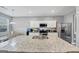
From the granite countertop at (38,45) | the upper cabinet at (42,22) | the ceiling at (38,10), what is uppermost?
the ceiling at (38,10)

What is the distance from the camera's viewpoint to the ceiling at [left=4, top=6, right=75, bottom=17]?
4.32ft

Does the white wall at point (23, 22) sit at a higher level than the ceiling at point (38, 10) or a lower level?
lower

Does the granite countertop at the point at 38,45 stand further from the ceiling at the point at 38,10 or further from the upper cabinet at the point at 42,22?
the ceiling at the point at 38,10

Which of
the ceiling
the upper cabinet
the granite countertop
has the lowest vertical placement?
the granite countertop

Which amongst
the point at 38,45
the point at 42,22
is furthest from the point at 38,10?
the point at 38,45

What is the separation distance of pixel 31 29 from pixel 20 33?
0.60 ft

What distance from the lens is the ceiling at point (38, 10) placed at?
4.32 feet

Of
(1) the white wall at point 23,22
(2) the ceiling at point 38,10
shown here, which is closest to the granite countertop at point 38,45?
(1) the white wall at point 23,22

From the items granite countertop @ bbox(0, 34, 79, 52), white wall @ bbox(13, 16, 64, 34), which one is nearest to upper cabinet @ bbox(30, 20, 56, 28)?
white wall @ bbox(13, 16, 64, 34)

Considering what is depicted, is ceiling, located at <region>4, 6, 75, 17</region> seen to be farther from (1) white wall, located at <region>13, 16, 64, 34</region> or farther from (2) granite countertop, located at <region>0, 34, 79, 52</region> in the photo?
(2) granite countertop, located at <region>0, 34, 79, 52</region>

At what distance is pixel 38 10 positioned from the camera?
1.33 m
